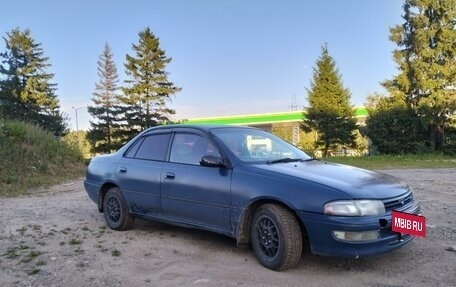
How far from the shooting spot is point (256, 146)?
5516 mm

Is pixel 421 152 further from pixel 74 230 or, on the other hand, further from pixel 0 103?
pixel 0 103

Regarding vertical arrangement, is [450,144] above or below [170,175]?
above

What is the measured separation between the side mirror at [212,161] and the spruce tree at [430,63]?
25838 millimetres

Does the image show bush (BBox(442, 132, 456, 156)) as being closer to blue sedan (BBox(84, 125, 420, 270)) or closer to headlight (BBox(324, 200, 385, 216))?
blue sedan (BBox(84, 125, 420, 270))

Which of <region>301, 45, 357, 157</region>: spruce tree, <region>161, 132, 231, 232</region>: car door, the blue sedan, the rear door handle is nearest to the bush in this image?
<region>301, 45, 357, 157</region>: spruce tree

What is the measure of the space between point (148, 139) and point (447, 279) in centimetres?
409

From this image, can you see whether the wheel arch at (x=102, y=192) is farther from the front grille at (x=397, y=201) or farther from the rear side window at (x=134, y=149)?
the front grille at (x=397, y=201)

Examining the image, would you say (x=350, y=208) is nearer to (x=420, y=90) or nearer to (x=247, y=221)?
(x=247, y=221)

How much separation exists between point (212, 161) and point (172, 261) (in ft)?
3.91

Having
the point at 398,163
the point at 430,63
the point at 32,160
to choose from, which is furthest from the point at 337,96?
the point at 32,160

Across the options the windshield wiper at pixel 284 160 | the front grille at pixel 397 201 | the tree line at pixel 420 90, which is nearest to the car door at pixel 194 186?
the windshield wiper at pixel 284 160

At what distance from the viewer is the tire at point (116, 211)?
6.30 meters

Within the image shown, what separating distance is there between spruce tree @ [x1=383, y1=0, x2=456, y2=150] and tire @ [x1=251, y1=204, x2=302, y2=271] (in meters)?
26.0

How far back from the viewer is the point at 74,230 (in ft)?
21.4
